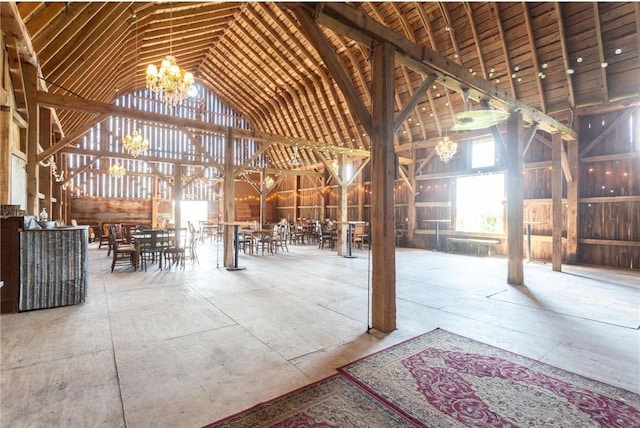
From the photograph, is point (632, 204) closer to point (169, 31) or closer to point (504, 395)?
point (504, 395)

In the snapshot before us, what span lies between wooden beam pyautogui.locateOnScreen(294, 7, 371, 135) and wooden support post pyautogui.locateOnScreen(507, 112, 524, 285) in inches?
141

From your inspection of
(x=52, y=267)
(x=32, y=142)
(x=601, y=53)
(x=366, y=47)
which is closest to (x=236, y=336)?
(x=52, y=267)

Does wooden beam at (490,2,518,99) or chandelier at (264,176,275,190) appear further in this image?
chandelier at (264,176,275,190)

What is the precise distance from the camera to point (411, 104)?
350cm

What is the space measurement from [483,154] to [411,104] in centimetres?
781

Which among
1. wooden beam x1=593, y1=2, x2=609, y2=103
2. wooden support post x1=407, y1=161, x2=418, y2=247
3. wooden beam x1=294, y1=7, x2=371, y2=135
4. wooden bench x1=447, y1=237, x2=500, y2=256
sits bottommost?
wooden bench x1=447, y1=237, x2=500, y2=256

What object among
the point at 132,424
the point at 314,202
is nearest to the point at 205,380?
the point at 132,424

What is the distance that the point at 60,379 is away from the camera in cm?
203

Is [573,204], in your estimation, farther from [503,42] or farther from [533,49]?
[503,42]

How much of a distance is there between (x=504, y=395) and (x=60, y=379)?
2.95 meters

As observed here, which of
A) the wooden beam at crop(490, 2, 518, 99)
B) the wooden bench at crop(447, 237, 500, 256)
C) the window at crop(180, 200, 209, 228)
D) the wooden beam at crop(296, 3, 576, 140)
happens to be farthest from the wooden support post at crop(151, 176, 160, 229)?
the wooden beam at crop(490, 2, 518, 99)

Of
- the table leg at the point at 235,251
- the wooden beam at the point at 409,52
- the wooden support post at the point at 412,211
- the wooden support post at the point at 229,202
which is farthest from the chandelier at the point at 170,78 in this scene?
the wooden support post at the point at 412,211

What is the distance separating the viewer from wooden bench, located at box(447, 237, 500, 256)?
356 inches

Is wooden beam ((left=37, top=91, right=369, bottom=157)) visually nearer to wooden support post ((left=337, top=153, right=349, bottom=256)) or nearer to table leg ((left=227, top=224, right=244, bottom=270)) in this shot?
table leg ((left=227, top=224, right=244, bottom=270))
